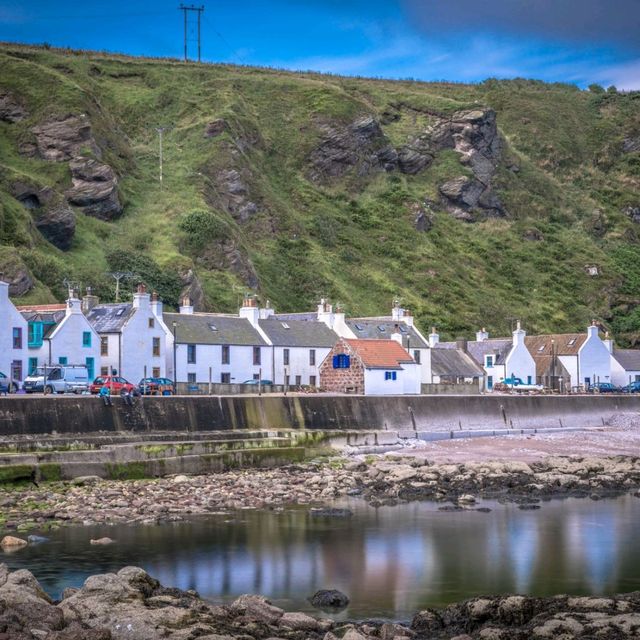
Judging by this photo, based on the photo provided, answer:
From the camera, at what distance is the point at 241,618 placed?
2275 cm

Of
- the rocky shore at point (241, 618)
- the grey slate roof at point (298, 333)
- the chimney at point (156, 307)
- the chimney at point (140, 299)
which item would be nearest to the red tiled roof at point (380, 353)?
the grey slate roof at point (298, 333)

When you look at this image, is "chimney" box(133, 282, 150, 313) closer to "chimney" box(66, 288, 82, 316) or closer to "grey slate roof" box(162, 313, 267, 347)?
"grey slate roof" box(162, 313, 267, 347)

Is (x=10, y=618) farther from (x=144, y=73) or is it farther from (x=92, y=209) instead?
(x=144, y=73)

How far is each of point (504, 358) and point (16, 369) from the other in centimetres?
4366

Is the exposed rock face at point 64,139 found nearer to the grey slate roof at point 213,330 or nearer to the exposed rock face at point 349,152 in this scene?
the exposed rock face at point 349,152

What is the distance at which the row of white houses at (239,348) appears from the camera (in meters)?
64.8

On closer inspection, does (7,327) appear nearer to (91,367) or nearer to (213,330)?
(91,367)

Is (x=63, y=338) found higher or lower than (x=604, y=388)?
higher

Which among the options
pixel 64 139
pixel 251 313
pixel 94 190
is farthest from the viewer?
pixel 64 139

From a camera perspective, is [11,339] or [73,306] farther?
Result: [73,306]

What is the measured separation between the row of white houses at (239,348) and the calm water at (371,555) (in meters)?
29.9

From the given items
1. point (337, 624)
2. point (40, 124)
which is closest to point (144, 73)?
point (40, 124)

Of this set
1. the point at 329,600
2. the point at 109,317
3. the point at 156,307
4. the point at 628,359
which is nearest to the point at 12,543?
the point at 329,600

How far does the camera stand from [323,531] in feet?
116
